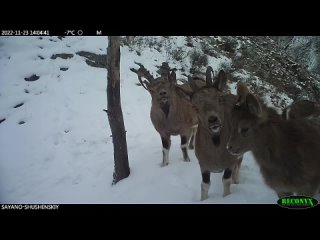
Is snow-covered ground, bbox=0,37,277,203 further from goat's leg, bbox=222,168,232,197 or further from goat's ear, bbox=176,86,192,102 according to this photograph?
goat's ear, bbox=176,86,192,102

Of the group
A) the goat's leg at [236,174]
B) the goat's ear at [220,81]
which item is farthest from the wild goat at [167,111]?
the goat's ear at [220,81]

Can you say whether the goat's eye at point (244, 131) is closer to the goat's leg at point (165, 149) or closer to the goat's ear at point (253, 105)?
the goat's ear at point (253, 105)

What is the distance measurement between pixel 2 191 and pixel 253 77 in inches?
192

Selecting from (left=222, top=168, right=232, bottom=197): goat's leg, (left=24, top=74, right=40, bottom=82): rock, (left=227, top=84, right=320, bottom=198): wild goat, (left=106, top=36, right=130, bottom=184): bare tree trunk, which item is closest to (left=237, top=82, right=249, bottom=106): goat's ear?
(left=227, top=84, right=320, bottom=198): wild goat

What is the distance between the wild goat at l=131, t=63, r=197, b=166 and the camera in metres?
6.46

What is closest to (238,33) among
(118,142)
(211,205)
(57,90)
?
(211,205)

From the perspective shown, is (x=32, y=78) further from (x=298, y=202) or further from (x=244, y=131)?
(x=298, y=202)

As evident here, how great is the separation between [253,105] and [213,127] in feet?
2.86

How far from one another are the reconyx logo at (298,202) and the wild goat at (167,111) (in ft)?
9.52

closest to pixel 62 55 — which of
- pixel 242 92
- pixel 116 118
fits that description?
pixel 116 118

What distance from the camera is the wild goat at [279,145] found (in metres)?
3.63

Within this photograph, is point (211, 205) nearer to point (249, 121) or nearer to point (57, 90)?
point (249, 121)

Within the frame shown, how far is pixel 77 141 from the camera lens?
24.6ft

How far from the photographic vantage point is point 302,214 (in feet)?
12.0
